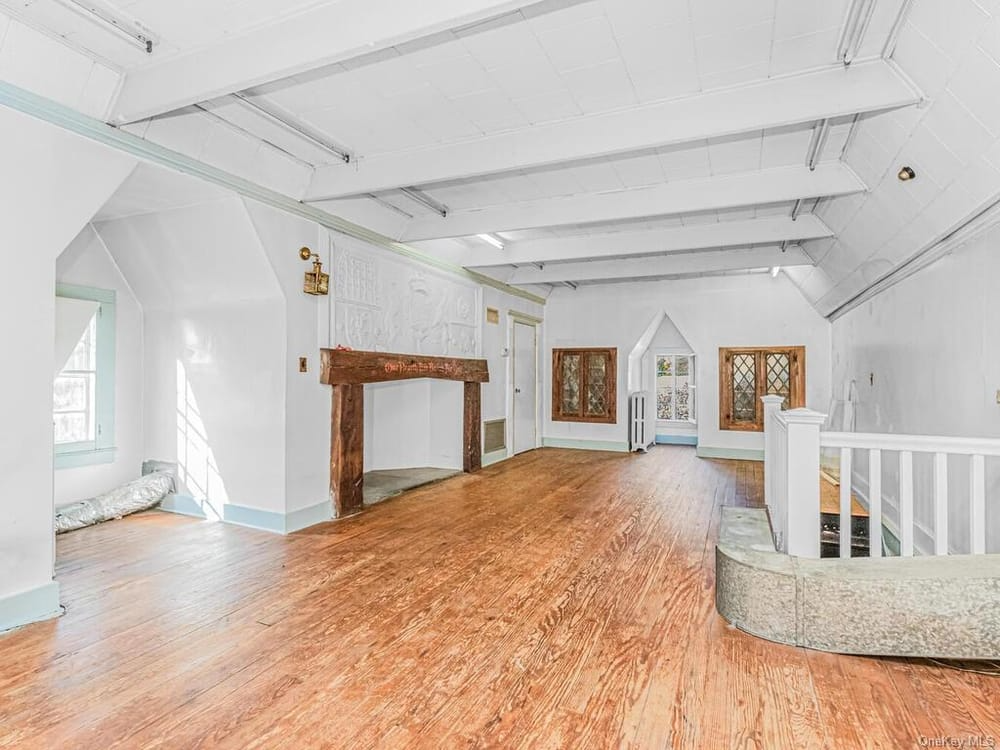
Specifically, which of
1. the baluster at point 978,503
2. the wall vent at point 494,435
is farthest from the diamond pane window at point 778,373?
the baluster at point 978,503

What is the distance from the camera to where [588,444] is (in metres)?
8.95

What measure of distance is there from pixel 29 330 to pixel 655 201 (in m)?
4.03

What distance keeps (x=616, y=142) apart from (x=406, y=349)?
123 inches

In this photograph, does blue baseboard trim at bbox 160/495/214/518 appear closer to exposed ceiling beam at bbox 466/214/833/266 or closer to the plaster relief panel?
the plaster relief panel

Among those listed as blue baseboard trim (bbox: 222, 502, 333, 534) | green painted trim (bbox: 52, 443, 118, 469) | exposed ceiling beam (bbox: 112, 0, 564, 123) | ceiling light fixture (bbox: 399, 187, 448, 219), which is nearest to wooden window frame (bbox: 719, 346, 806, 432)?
ceiling light fixture (bbox: 399, 187, 448, 219)

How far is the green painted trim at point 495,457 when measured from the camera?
7.22m

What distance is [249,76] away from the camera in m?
2.32

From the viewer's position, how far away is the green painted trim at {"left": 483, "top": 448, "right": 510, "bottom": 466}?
722 centimetres

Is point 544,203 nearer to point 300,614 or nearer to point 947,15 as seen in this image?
point 947,15

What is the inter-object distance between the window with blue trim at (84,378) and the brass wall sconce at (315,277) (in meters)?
1.80

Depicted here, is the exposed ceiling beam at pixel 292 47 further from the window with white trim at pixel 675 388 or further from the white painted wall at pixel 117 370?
the window with white trim at pixel 675 388

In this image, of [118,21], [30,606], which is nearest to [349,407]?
[30,606]

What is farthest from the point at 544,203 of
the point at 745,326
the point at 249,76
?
the point at 745,326

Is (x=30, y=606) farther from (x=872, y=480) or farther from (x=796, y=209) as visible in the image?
(x=796, y=209)
